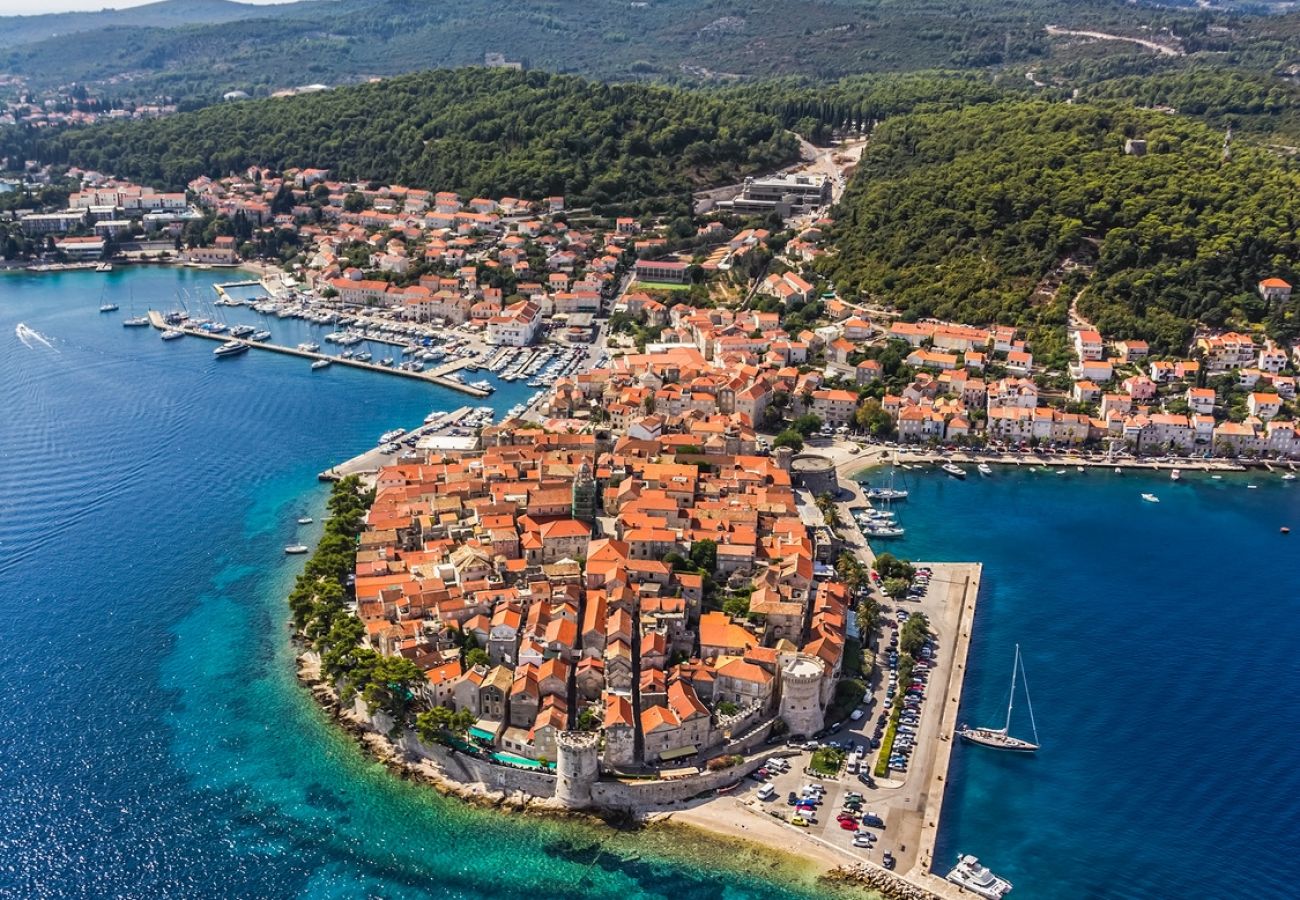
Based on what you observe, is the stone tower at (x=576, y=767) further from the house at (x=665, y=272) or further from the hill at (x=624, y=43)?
the hill at (x=624, y=43)

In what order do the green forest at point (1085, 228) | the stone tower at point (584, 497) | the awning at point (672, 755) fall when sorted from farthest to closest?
1. the green forest at point (1085, 228)
2. the stone tower at point (584, 497)
3. the awning at point (672, 755)

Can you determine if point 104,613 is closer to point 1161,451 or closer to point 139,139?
point 1161,451

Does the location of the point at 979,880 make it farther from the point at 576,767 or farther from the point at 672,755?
the point at 576,767

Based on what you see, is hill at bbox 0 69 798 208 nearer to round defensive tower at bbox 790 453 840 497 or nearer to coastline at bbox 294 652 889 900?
round defensive tower at bbox 790 453 840 497

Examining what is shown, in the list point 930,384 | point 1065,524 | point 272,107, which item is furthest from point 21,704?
point 272,107

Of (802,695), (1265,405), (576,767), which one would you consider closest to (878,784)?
(802,695)

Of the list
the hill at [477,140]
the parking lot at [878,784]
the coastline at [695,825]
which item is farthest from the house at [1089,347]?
the coastline at [695,825]
